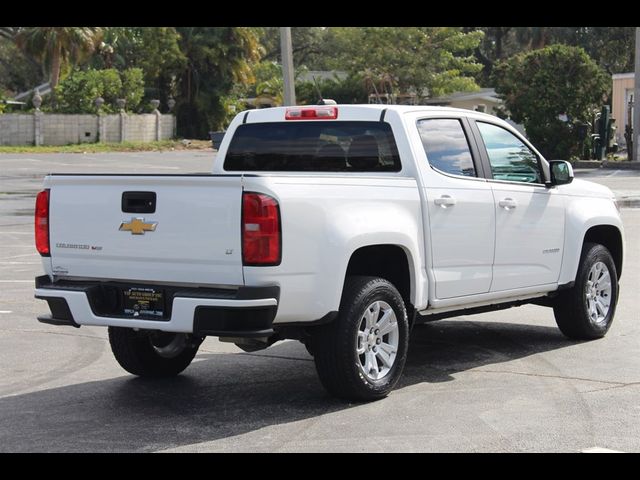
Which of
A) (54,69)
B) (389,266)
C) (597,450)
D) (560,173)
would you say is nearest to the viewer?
(597,450)

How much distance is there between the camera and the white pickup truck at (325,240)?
6910 mm

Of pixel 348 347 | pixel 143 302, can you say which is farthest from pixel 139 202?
pixel 348 347

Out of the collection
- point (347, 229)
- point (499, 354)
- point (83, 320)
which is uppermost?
→ point (347, 229)

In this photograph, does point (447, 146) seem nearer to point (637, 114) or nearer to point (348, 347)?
point (348, 347)

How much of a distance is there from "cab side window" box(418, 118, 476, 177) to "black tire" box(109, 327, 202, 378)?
213 cm

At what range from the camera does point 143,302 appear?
23.7 feet

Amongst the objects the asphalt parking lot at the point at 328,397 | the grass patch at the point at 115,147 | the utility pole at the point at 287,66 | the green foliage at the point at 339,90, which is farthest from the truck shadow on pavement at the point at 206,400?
the green foliage at the point at 339,90

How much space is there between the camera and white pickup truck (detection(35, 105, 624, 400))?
6910 millimetres

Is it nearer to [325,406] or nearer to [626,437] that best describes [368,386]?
[325,406]

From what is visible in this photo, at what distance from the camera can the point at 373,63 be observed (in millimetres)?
69000

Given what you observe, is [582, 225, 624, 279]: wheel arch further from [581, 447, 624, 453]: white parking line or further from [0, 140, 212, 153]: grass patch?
[0, 140, 212, 153]: grass patch

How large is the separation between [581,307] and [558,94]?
30.9 metres

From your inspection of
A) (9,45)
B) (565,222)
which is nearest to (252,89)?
(9,45)
